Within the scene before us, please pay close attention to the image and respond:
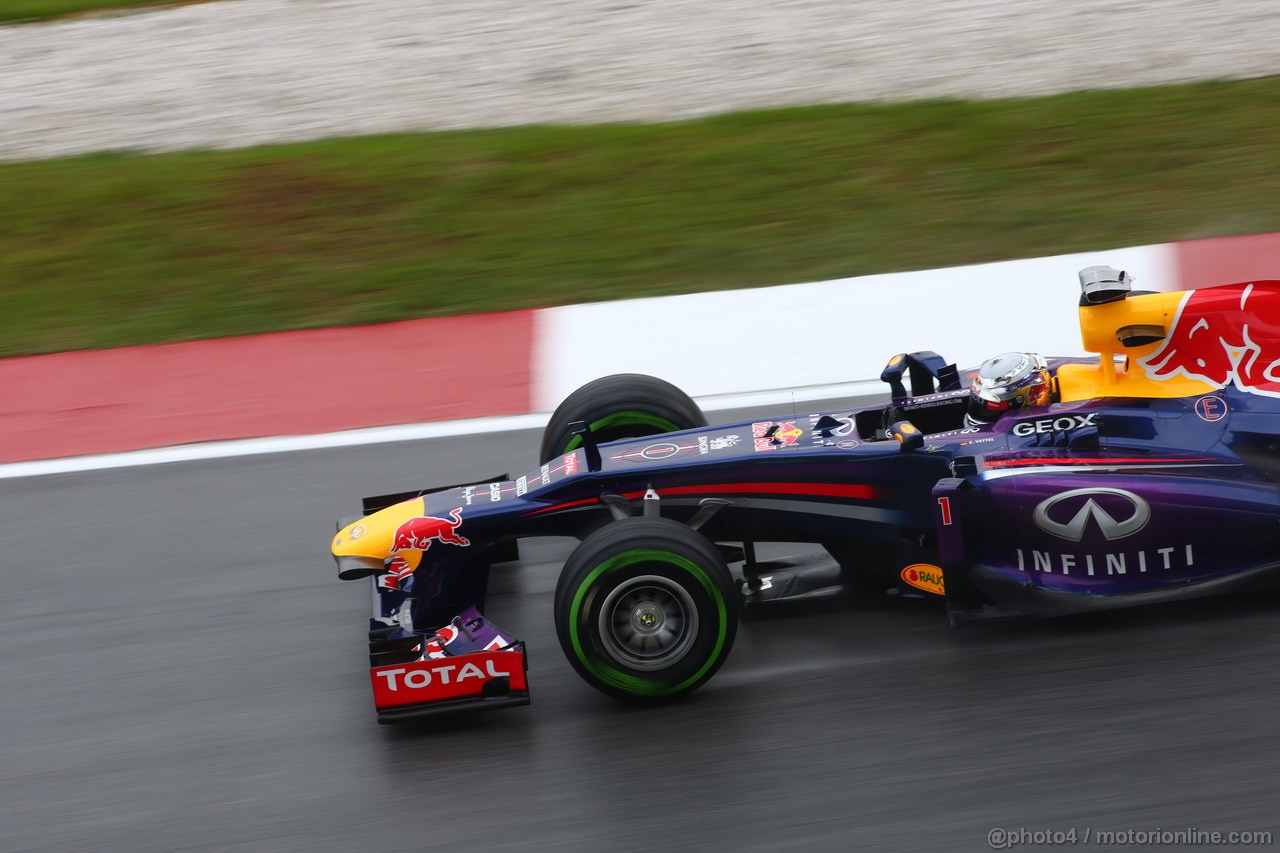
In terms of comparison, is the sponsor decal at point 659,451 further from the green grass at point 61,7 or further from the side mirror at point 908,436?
the green grass at point 61,7

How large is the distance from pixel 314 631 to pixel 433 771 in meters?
1.13

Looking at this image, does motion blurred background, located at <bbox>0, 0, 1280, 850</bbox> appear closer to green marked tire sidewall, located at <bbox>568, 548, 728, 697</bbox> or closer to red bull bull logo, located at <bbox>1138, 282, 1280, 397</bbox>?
green marked tire sidewall, located at <bbox>568, 548, 728, 697</bbox>

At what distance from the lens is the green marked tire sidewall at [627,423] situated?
5332 mm

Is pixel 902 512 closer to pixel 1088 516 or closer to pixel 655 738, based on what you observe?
pixel 1088 516

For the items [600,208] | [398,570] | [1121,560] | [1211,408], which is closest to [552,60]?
[600,208]

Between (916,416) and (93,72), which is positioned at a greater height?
(93,72)

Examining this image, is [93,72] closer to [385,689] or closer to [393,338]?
[393,338]

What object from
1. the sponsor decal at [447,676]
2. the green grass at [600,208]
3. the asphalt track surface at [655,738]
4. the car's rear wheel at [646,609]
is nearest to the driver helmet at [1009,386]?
the asphalt track surface at [655,738]

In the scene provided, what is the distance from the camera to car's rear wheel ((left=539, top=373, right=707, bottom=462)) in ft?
17.5

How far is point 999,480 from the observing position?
4410 millimetres

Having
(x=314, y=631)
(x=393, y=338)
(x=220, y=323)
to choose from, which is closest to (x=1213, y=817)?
(x=314, y=631)

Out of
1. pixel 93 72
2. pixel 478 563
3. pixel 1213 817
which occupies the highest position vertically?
pixel 93 72

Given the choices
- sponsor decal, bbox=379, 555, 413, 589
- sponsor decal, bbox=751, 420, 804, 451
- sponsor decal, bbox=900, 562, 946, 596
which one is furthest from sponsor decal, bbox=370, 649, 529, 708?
sponsor decal, bbox=900, 562, 946, 596

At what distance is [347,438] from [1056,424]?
368 cm
